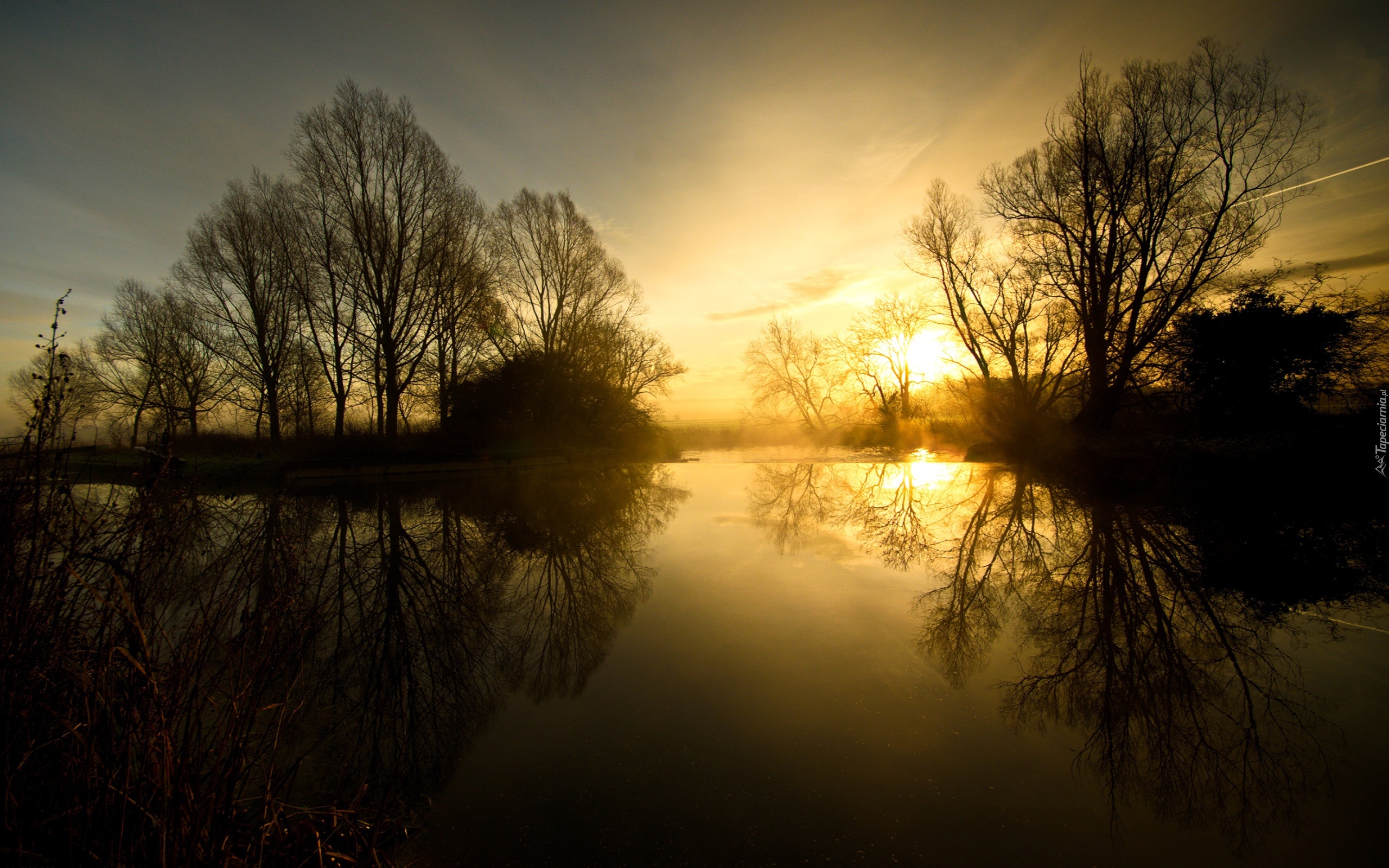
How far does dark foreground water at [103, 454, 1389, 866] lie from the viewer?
7.22ft

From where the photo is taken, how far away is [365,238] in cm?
1708

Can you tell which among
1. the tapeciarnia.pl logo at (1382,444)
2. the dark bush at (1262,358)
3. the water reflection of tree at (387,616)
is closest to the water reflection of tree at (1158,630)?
the tapeciarnia.pl logo at (1382,444)

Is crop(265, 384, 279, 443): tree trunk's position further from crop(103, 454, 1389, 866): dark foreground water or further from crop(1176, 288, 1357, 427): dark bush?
crop(1176, 288, 1357, 427): dark bush

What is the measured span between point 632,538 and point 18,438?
645 cm

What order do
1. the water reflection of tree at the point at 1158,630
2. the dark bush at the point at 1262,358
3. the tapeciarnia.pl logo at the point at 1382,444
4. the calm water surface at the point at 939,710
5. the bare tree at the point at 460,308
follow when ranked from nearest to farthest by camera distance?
the calm water surface at the point at 939,710
the water reflection of tree at the point at 1158,630
the tapeciarnia.pl logo at the point at 1382,444
the dark bush at the point at 1262,358
the bare tree at the point at 460,308

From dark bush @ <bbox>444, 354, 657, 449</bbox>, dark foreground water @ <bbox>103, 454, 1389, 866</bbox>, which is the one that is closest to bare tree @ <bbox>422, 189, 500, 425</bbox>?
dark bush @ <bbox>444, 354, 657, 449</bbox>

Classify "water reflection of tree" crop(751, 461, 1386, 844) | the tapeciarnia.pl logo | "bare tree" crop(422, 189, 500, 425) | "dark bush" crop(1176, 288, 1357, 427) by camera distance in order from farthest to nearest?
"bare tree" crop(422, 189, 500, 425) → "dark bush" crop(1176, 288, 1357, 427) → the tapeciarnia.pl logo → "water reflection of tree" crop(751, 461, 1386, 844)

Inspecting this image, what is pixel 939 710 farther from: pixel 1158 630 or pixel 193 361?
pixel 193 361

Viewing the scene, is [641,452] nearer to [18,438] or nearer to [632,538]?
[632,538]

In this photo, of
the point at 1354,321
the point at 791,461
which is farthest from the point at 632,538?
the point at 1354,321

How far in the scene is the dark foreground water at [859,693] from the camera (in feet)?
7.22

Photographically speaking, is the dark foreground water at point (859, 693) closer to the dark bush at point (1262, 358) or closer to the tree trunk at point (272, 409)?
the dark bush at point (1262, 358)

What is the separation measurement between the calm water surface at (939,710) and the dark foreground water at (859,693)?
0.06ft

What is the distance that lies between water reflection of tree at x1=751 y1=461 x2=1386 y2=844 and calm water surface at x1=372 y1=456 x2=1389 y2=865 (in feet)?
0.07
